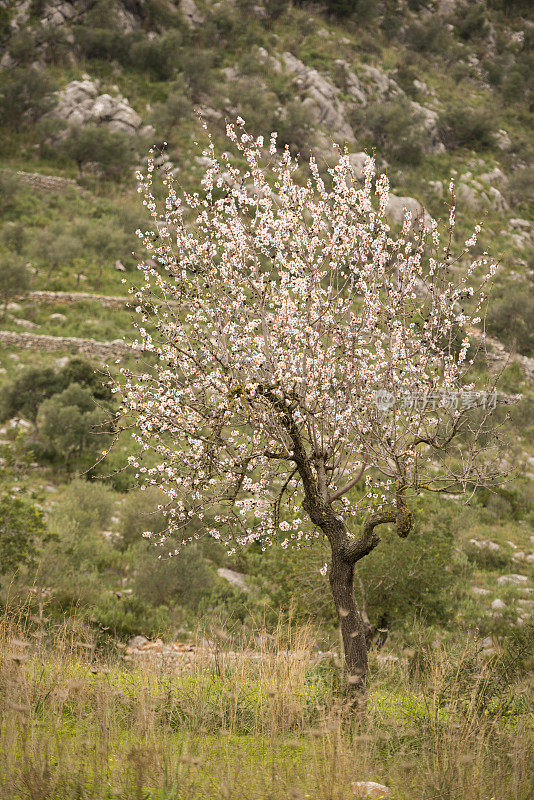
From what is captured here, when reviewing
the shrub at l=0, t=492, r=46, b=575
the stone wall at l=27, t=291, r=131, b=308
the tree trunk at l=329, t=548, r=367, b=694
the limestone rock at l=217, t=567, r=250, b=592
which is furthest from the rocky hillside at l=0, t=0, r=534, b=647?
the tree trunk at l=329, t=548, r=367, b=694

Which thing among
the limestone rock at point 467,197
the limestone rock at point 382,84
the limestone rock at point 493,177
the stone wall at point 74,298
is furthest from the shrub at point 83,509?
the limestone rock at point 382,84

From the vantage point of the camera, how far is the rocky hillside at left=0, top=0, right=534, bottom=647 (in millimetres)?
20000

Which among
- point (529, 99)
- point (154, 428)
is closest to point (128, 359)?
point (154, 428)

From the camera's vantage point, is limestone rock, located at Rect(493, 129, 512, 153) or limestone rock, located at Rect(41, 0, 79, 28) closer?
limestone rock, located at Rect(41, 0, 79, 28)

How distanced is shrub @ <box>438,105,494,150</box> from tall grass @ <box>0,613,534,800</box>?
6085 centimetres

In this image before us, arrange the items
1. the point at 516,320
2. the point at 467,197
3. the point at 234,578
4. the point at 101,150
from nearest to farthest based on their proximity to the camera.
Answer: the point at 234,578 < the point at 516,320 < the point at 101,150 < the point at 467,197

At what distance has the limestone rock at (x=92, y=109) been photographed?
1801 inches

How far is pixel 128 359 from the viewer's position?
87.3ft

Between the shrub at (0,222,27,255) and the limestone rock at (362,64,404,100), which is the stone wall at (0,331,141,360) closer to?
the shrub at (0,222,27,255)

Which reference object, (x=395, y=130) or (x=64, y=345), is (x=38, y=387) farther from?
(x=395, y=130)

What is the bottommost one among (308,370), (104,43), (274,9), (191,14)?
(308,370)

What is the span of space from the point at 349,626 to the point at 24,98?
2036 inches

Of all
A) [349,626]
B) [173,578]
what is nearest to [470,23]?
[173,578]

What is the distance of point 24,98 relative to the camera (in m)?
44.8
